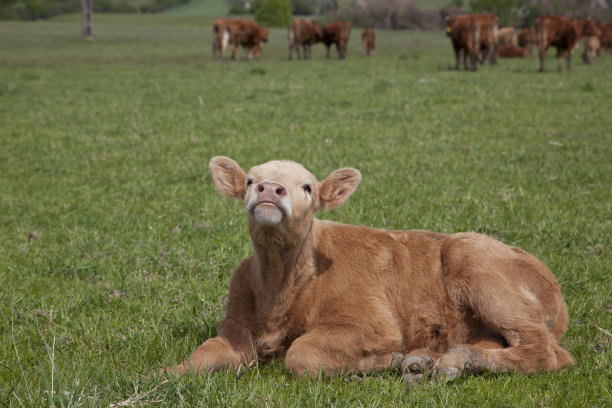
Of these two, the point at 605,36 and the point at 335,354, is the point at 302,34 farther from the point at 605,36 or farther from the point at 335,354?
the point at 335,354

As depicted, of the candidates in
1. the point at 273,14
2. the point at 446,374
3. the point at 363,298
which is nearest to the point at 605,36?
the point at 363,298

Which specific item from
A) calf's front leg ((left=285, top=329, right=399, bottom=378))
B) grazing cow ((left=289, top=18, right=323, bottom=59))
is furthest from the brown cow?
calf's front leg ((left=285, top=329, right=399, bottom=378))

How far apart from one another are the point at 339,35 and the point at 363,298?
37520 mm

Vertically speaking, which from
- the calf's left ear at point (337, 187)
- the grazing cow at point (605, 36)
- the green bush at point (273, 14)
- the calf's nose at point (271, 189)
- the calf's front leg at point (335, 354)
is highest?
the green bush at point (273, 14)

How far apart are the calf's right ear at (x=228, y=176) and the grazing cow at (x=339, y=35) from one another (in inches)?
1410

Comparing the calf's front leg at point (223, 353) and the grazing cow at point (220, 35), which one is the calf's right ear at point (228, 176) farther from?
the grazing cow at point (220, 35)

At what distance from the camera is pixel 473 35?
26609 millimetres

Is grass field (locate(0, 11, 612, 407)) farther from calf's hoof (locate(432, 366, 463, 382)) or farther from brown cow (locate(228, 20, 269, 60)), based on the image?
brown cow (locate(228, 20, 269, 60))

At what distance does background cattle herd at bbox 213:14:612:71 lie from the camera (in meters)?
26.5

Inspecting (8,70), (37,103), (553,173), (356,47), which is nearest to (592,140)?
(553,173)

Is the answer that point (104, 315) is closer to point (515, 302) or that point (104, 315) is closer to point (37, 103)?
point (515, 302)

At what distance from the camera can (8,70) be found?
23781mm

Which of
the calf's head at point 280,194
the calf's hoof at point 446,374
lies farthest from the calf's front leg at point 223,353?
the calf's hoof at point 446,374

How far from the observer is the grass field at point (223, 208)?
3.33 meters
